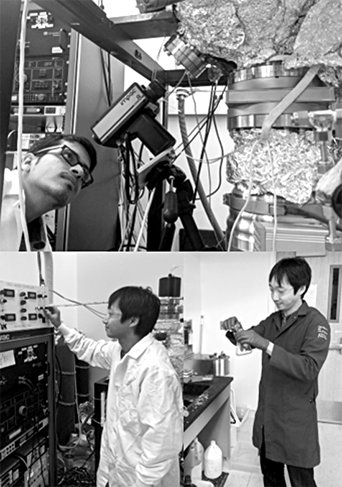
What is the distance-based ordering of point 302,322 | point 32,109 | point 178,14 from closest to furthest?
point 302,322
point 178,14
point 32,109

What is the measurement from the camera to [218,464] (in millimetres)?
900

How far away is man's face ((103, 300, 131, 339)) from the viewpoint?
0.83 m

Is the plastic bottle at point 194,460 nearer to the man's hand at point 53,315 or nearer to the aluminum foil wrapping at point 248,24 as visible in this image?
the man's hand at point 53,315

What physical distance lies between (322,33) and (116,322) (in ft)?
2.25

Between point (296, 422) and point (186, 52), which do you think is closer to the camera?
point (296, 422)

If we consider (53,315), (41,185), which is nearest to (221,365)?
(53,315)

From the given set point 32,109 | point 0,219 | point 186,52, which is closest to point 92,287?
point 0,219

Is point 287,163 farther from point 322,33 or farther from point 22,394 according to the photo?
point 22,394

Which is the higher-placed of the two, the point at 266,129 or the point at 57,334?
the point at 266,129

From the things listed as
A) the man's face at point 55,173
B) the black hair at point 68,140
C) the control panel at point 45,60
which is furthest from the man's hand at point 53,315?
the control panel at point 45,60

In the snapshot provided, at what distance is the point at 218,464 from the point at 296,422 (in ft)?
0.66

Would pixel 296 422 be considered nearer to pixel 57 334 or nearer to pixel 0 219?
pixel 57 334

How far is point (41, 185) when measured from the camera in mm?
913

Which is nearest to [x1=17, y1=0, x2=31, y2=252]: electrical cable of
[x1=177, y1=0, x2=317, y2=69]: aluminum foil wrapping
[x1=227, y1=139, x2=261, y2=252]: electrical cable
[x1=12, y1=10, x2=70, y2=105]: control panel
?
[x1=177, y1=0, x2=317, y2=69]: aluminum foil wrapping
